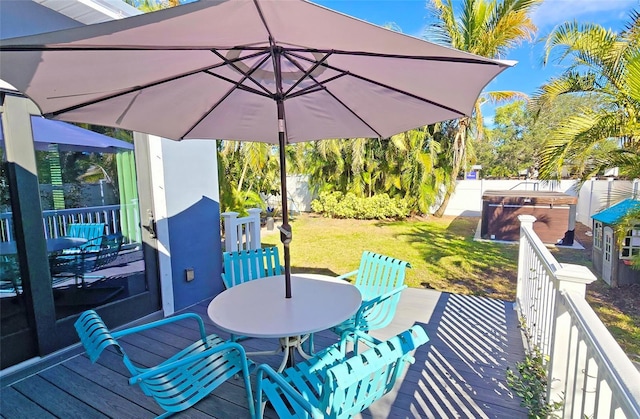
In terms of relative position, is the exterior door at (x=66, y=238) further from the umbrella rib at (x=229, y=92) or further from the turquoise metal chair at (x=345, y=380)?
the turquoise metal chair at (x=345, y=380)

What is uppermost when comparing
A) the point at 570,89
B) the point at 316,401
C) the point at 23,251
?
the point at 570,89

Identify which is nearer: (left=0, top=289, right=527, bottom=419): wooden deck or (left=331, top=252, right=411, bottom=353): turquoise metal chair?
Answer: (left=0, top=289, right=527, bottom=419): wooden deck

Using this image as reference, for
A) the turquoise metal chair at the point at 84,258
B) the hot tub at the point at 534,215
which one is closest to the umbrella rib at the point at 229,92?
the turquoise metal chair at the point at 84,258

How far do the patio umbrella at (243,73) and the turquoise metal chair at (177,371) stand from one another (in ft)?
1.98

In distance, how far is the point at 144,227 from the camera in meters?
3.62

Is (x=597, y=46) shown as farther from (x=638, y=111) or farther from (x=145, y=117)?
(x=145, y=117)

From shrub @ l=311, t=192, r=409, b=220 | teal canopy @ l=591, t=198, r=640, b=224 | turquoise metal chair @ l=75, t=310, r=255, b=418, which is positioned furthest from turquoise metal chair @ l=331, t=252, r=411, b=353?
shrub @ l=311, t=192, r=409, b=220

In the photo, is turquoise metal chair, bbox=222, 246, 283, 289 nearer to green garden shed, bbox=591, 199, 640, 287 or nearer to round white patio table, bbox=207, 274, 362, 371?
round white patio table, bbox=207, 274, 362, 371

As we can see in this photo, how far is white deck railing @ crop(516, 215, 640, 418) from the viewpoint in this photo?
1054mm

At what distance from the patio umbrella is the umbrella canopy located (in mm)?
1162

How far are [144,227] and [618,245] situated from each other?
6.38 m

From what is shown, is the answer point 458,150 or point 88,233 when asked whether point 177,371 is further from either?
point 458,150

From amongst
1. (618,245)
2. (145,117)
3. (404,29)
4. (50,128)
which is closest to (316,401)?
(145,117)

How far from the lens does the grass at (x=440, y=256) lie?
4.47m
